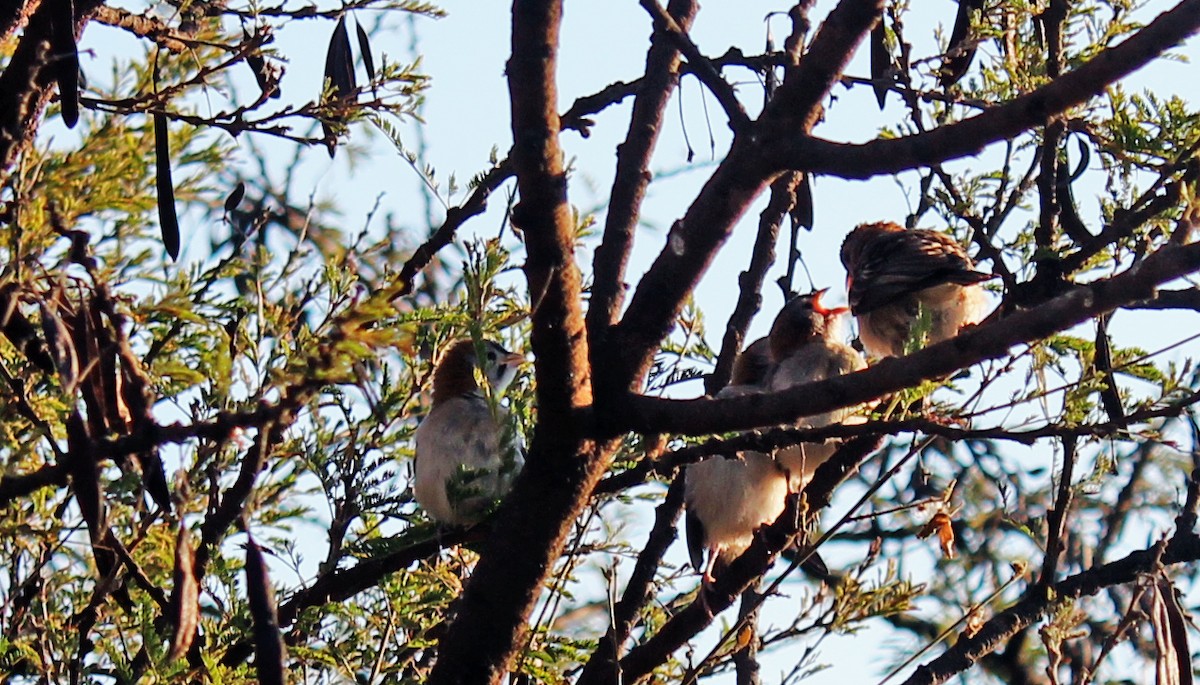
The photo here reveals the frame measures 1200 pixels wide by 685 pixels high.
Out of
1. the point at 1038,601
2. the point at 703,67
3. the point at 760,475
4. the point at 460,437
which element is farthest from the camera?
the point at 760,475

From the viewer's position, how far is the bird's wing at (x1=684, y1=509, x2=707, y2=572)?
18.8ft

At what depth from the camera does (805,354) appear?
18.9 ft

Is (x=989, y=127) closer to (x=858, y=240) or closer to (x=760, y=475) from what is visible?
(x=760, y=475)

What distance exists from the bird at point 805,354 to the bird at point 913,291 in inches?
6.5

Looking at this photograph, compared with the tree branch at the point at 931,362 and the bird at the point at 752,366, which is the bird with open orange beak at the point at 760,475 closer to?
the bird at the point at 752,366

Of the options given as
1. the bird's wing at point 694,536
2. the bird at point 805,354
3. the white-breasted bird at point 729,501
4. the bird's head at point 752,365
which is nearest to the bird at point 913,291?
the bird at point 805,354

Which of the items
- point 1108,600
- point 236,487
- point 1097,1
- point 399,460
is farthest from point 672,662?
point 1108,600

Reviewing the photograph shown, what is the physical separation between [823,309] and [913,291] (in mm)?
455

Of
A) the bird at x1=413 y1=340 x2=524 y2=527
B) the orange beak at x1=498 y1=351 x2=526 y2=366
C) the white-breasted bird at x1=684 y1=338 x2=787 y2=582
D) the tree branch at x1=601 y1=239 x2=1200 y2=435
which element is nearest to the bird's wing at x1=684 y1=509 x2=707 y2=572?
the white-breasted bird at x1=684 y1=338 x2=787 y2=582

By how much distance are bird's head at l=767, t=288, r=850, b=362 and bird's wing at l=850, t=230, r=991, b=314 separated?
0.85 feet

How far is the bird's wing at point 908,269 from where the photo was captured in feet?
19.3

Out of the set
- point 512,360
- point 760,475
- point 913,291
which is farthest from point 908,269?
point 512,360

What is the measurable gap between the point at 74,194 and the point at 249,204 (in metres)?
4.32

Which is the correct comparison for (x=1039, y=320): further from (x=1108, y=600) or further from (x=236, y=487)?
(x=1108, y=600)
